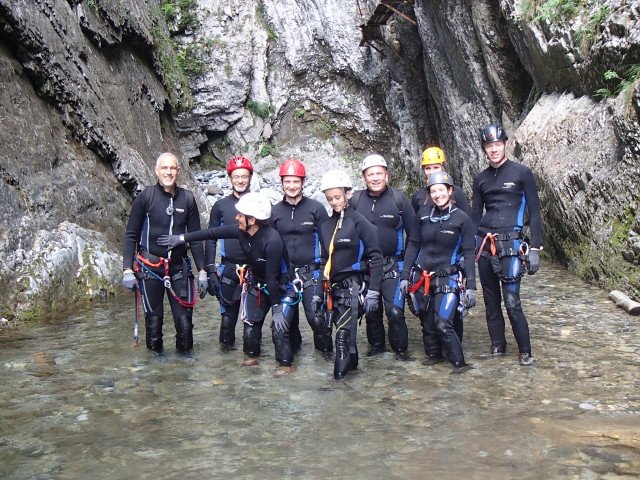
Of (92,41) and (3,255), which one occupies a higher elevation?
(92,41)

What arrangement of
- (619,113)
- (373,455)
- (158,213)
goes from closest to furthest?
(373,455), (158,213), (619,113)

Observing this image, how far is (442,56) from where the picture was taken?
1927 cm

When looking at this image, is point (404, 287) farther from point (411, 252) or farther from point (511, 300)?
point (511, 300)

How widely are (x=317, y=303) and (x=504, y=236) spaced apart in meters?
2.05

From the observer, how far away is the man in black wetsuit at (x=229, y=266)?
289 inches

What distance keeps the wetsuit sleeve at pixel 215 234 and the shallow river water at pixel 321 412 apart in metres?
1.35

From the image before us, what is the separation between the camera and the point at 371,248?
20.9 ft

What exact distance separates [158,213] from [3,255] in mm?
3222

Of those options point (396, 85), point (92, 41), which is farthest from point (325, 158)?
point (92, 41)

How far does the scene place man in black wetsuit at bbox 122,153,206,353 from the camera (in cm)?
689

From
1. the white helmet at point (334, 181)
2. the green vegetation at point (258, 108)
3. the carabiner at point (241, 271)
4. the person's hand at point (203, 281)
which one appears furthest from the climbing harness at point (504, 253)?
the green vegetation at point (258, 108)

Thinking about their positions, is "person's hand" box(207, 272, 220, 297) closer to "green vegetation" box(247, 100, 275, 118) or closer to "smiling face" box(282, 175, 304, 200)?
"smiling face" box(282, 175, 304, 200)

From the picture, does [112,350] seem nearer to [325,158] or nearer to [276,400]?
[276,400]

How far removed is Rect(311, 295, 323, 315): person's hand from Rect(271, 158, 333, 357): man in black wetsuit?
6 cm
